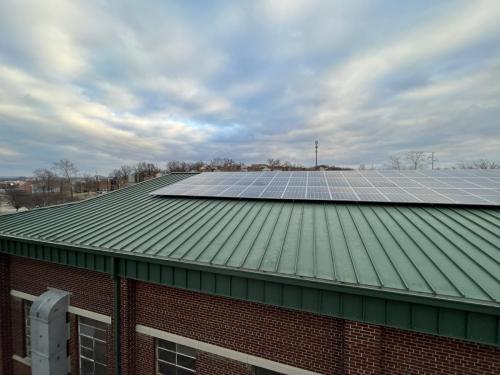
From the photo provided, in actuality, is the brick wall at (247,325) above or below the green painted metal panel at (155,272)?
below

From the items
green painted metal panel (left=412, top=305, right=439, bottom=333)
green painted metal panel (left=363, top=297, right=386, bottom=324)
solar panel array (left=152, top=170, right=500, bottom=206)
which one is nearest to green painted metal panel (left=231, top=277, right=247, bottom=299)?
green painted metal panel (left=363, top=297, right=386, bottom=324)

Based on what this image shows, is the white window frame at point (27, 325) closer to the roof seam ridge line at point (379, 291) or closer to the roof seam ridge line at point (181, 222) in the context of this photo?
the roof seam ridge line at point (181, 222)

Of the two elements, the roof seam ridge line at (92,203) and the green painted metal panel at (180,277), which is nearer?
the green painted metal panel at (180,277)

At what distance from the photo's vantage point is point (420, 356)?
16.6ft

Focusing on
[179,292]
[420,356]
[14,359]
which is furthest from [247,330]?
[14,359]

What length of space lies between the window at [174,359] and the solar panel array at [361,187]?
5.39 metres

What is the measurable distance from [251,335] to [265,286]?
61.1 inches

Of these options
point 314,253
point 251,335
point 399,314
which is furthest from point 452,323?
point 251,335

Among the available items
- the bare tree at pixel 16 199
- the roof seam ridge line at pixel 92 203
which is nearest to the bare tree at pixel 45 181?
the bare tree at pixel 16 199

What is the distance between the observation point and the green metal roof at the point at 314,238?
5055mm

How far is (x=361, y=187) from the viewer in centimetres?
1105

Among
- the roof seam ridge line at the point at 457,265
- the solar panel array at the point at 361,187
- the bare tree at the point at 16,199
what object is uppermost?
the solar panel array at the point at 361,187

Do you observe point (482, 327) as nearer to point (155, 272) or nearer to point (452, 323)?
point (452, 323)

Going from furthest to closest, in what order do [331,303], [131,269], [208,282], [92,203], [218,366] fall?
[92,203], [131,269], [218,366], [208,282], [331,303]
